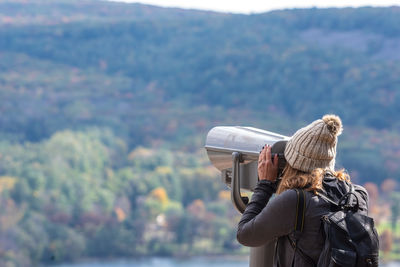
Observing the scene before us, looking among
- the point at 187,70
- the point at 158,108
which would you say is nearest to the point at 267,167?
the point at 158,108

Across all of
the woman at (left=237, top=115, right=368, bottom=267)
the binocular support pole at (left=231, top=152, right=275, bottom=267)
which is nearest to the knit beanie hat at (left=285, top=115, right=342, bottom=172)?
the woman at (left=237, top=115, right=368, bottom=267)

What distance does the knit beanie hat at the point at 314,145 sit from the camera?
5.58ft

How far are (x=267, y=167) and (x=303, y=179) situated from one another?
0.43ft

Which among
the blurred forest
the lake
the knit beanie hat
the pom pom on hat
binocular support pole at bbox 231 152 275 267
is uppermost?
the pom pom on hat

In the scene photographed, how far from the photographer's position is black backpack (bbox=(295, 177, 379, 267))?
1.58 meters

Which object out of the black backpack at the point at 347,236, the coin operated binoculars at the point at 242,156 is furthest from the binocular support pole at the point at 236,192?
the black backpack at the point at 347,236

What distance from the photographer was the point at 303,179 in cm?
168

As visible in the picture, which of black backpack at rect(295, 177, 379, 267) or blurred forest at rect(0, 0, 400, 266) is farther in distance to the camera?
blurred forest at rect(0, 0, 400, 266)

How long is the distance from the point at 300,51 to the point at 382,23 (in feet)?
21.1

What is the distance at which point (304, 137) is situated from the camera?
1.71 metres

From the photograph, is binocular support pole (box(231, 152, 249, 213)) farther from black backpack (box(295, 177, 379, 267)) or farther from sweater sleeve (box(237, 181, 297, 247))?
black backpack (box(295, 177, 379, 267))

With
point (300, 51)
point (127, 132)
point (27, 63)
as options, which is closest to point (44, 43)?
point (27, 63)

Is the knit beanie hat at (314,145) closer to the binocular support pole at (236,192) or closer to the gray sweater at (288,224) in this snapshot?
the gray sweater at (288,224)

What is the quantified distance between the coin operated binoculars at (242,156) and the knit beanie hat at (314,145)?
0.34ft
